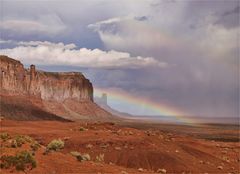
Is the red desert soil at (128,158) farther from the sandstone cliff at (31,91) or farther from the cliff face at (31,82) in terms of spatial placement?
the cliff face at (31,82)

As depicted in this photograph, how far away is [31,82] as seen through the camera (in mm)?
146500

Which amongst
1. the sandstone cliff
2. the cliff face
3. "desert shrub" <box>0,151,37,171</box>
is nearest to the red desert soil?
"desert shrub" <box>0,151,37,171</box>

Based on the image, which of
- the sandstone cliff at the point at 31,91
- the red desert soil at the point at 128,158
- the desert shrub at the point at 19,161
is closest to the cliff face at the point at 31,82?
the sandstone cliff at the point at 31,91

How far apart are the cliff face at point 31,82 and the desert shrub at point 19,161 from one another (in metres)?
104

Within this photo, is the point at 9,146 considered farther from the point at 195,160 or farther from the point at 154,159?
the point at 195,160

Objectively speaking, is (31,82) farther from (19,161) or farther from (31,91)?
(19,161)

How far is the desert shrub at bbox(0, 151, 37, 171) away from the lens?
1917 centimetres

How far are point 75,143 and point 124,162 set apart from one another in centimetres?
746

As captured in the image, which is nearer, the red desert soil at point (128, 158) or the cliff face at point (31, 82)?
the red desert soil at point (128, 158)

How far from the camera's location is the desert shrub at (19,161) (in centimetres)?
1917

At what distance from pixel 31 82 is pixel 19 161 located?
130m

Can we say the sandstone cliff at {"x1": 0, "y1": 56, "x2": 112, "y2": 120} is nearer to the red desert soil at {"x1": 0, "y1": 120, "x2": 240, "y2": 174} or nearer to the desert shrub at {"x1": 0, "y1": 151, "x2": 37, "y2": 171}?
the red desert soil at {"x1": 0, "y1": 120, "x2": 240, "y2": 174}

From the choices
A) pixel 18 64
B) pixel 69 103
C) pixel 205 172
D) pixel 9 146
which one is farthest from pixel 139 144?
pixel 69 103

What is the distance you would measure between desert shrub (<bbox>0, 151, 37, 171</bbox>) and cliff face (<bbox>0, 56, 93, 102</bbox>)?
10366 cm
